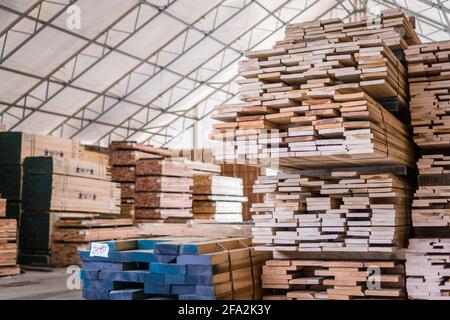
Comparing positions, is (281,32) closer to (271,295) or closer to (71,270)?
(71,270)

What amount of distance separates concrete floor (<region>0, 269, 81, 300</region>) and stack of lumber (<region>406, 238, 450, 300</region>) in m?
4.37

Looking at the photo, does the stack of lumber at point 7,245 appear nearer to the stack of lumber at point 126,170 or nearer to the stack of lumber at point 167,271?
the stack of lumber at point 167,271

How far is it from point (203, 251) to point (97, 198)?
318 inches

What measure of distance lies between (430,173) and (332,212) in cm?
162

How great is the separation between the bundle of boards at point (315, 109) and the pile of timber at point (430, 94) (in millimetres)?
355

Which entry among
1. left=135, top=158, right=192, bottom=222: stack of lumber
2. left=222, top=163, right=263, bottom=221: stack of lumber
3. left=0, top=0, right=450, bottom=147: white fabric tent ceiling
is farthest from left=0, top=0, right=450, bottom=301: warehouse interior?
left=222, top=163, right=263, bottom=221: stack of lumber

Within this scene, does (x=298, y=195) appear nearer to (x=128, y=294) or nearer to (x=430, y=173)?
(x=430, y=173)

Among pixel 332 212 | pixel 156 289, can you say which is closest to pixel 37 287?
pixel 156 289

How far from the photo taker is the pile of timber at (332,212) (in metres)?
6.60

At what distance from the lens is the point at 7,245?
10.6 m

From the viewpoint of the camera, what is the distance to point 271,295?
7.12 meters

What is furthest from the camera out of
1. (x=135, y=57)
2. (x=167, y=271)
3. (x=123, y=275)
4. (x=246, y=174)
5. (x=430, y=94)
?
(x=246, y=174)

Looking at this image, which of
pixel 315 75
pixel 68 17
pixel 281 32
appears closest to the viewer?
pixel 315 75
